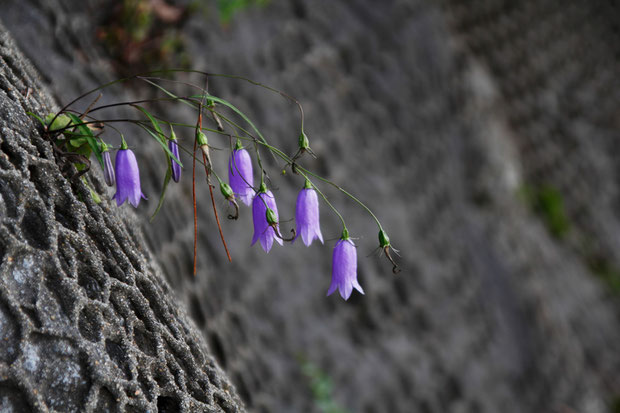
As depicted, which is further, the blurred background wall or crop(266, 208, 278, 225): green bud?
the blurred background wall

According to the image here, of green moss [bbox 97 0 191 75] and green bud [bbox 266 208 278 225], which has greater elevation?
green moss [bbox 97 0 191 75]

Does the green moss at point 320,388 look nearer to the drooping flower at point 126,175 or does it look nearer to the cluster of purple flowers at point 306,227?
the cluster of purple flowers at point 306,227

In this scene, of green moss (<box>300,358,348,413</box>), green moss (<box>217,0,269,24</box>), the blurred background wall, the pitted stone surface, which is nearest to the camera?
the pitted stone surface

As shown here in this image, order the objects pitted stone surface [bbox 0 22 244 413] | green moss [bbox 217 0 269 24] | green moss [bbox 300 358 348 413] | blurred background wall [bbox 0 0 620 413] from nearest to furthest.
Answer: pitted stone surface [bbox 0 22 244 413] < blurred background wall [bbox 0 0 620 413] < green moss [bbox 300 358 348 413] < green moss [bbox 217 0 269 24]

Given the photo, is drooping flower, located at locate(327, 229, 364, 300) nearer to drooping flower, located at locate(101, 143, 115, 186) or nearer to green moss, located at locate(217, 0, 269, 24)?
drooping flower, located at locate(101, 143, 115, 186)

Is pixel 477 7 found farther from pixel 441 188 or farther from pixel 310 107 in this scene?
pixel 310 107

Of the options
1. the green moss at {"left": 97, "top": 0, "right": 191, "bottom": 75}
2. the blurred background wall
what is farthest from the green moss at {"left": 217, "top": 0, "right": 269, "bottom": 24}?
the green moss at {"left": 97, "top": 0, "right": 191, "bottom": 75}

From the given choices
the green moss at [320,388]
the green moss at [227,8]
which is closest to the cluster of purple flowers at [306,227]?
the green moss at [320,388]

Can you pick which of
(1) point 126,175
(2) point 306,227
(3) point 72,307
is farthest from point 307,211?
(3) point 72,307
